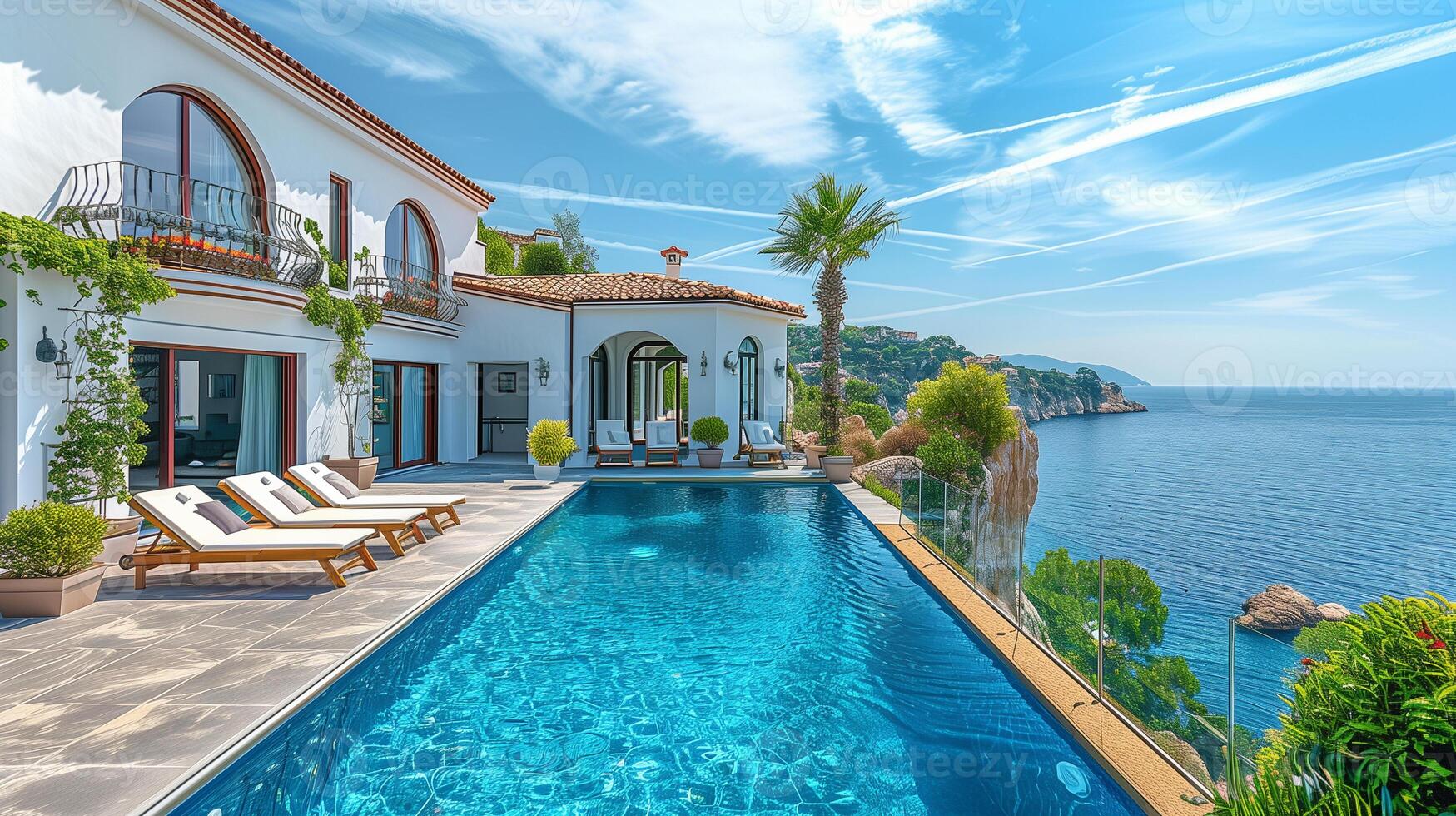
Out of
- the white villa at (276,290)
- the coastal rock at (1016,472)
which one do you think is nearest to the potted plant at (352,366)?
the white villa at (276,290)

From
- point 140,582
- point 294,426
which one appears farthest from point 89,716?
point 294,426

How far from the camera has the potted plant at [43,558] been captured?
560cm

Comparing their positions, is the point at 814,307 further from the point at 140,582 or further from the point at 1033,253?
the point at 1033,253

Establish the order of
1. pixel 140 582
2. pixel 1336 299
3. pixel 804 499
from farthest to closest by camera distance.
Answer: pixel 1336 299
pixel 804 499
pixel 140 582

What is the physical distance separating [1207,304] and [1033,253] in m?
19.6

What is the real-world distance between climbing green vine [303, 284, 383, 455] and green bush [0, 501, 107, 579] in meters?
6.72

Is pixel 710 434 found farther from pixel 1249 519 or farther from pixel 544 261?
pixel 1249 519

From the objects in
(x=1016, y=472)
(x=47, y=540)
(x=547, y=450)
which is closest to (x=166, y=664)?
(x=47, y=540)

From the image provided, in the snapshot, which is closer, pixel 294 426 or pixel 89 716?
pixel 89 716

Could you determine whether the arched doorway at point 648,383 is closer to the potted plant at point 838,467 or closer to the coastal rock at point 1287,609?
the potted plant at point 838,467

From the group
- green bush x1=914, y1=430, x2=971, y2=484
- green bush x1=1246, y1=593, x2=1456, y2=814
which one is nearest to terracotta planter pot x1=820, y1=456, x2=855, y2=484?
green bush x1=914, y1=430, x2=971, y2=484

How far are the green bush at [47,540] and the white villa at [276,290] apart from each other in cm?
259

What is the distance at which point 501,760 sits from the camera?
13.2 ft

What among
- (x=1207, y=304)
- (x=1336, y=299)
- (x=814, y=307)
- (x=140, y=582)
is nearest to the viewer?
(x=140, y=582)
